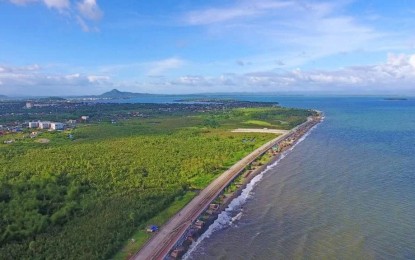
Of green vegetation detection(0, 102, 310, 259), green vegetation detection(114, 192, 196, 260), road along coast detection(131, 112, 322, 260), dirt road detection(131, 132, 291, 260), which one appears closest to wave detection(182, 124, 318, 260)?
road along coast detection(131, 112, 322, 260)

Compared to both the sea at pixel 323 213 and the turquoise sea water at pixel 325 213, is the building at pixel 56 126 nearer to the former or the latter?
the sea at pixel 323 213

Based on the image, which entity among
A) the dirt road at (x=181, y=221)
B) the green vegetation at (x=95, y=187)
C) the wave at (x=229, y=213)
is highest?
the green vegetation at (x=95, y=187)

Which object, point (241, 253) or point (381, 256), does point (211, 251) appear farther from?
point (381, 256)

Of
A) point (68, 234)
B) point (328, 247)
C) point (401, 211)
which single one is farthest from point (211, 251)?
point (401, 211)

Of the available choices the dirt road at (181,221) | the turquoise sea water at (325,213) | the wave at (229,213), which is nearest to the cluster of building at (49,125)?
the dirt road at (181,221)

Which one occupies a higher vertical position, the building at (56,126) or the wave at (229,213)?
the building at (56,126)

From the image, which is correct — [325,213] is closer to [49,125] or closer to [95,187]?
[95,187]
